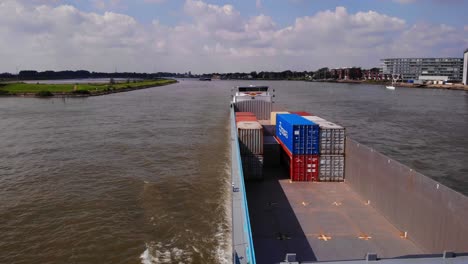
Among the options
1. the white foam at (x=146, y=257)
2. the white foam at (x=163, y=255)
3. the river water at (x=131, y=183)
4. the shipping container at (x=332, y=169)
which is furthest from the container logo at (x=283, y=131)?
the white foam at (x=146, y=257)

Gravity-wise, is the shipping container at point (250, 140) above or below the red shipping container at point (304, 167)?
above

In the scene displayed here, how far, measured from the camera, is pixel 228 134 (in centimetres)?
4209

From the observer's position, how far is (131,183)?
23.1 meters

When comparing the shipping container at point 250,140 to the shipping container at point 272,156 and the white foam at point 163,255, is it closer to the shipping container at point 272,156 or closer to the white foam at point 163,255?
the shipping container at point 272,156

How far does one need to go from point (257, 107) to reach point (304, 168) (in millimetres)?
24076

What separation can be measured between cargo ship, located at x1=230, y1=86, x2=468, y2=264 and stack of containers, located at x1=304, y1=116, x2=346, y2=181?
5 cm

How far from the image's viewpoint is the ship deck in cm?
1230

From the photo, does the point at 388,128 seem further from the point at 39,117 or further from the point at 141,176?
the point at 39,117

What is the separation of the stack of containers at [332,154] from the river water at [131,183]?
222 inches

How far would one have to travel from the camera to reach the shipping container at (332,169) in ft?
62.9

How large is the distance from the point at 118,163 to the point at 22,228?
10.9m

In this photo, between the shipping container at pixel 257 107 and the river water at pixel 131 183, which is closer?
the river water at pixel 131 183

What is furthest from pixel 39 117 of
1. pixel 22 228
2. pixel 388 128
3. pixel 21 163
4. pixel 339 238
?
pixel 339 238

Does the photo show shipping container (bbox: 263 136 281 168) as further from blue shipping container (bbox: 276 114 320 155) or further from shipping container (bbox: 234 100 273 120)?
shipping container (bbox: 234 100 273 120)
